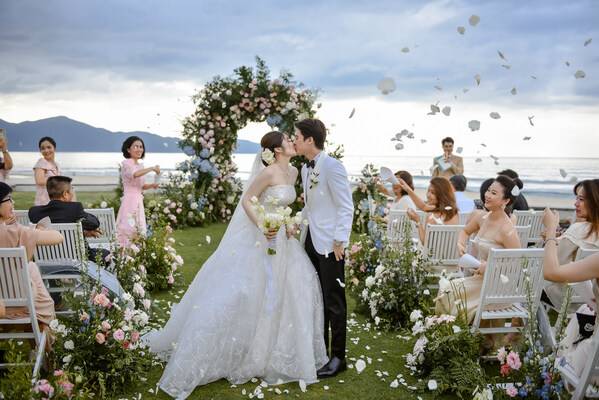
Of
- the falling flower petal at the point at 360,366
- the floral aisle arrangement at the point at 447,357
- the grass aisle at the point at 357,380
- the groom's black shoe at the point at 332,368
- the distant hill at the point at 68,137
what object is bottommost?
the grass aisle at the point at 357,380

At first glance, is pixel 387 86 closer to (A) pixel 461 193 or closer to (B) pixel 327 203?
(B) pixel 327 203

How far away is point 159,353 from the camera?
14.5 feet

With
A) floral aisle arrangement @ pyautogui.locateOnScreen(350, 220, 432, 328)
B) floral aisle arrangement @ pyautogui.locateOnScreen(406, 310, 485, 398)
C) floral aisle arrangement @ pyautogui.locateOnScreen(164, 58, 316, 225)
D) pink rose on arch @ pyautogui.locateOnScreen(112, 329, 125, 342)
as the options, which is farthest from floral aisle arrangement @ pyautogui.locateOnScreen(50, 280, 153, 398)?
floral aisle arrangement @ pyautogui.locateOnScreen(164, 58, 316, 225)

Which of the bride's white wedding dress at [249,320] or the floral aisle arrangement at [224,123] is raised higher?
the floral aisle arrangement at [224,123]

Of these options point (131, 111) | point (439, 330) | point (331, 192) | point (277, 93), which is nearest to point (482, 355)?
point (439, 330)

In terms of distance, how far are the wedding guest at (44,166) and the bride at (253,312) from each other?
436 cm

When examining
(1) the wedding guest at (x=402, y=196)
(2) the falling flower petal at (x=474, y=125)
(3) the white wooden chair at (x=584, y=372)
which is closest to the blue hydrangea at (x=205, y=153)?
(1) the wedding guest at (x=402, y=196)

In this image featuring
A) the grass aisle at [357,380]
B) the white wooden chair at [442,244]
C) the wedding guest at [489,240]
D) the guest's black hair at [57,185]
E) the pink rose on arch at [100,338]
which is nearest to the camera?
the pink rose on arch at [100,338]

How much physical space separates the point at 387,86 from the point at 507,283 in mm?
1902

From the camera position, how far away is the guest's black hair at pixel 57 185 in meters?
5.12

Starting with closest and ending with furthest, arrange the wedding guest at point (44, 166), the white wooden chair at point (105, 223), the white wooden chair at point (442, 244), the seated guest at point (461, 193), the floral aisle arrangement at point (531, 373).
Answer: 1. the floral aisle arrangement at point (531, 373)
2. the white wooden chair at point (442, 244)
3. the white wooden chair at point (105, 223)
4. the seated guest at point (461, 193)
5. the wedding guest at point (44, 166)

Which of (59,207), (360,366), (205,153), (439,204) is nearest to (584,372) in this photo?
(360,366)

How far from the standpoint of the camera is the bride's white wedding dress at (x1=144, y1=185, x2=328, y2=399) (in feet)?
12.6

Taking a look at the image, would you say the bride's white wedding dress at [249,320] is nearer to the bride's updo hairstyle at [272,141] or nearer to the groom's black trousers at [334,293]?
the groom's black trousers at [334,293]
